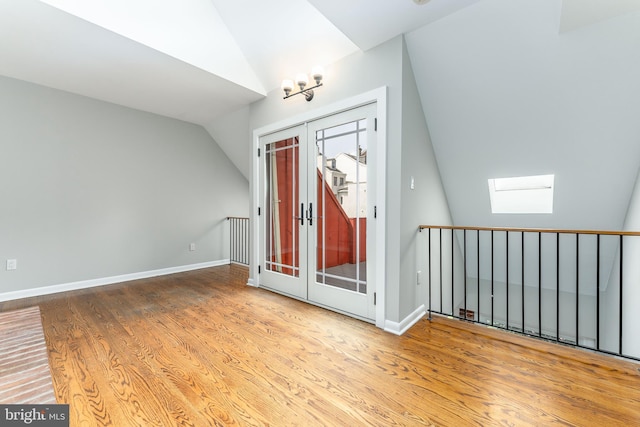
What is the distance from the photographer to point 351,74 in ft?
8.82

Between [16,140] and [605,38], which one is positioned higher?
[605,38]

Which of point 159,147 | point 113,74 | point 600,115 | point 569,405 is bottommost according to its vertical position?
point 569,405

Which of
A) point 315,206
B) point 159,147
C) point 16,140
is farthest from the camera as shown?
point 159,147

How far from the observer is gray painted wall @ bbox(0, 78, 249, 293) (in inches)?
129

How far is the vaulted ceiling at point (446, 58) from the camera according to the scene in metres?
2.00

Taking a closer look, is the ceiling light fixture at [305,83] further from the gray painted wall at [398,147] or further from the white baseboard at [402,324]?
the white baseboard at [402,324]

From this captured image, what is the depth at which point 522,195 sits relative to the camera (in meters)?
3.63

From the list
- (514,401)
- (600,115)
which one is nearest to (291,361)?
(514,401)

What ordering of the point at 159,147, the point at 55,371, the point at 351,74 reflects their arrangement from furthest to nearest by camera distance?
the point at 159,147 → the point at 351,74 → the point at 55,371

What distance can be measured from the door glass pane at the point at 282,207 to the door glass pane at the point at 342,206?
39 centimetres

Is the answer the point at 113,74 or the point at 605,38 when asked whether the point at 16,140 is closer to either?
the point at 113,74

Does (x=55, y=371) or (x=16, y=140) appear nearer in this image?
(x=55, y=371)

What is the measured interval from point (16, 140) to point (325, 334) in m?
4.10

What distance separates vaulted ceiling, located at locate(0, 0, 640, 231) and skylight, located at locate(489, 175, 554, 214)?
469 millimetres
